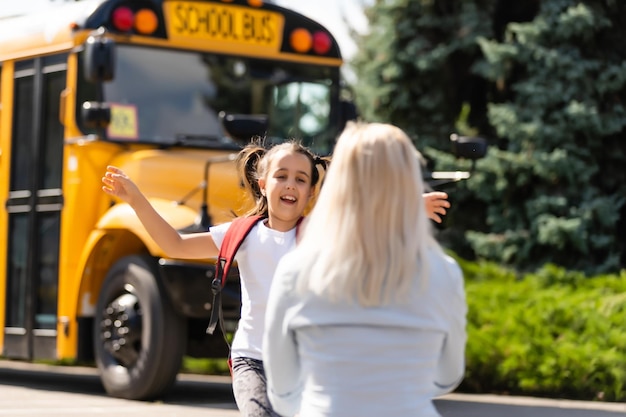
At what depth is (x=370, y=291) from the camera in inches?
109

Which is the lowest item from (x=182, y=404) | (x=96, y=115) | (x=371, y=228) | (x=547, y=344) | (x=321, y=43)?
(x=182, y=404)

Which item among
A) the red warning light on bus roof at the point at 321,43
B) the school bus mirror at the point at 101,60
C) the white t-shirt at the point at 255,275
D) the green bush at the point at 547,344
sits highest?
the red warning light on bus roof at the point at 321,43

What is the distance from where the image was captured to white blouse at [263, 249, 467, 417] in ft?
9.13

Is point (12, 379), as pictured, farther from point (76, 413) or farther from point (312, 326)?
point (312, 326)

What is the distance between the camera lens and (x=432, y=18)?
1642 cm

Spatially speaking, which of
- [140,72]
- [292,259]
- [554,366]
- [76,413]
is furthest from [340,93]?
[292,259]

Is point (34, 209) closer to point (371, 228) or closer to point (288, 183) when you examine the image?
point (288, 183)

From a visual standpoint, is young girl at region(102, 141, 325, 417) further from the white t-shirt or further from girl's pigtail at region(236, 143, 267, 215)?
girl's pigtail at region(236, 143, 267, 215)

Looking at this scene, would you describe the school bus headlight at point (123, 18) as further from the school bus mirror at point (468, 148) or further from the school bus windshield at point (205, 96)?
the school bus mirror at point (468, 148)

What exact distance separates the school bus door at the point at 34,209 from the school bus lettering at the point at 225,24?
0.83 metres

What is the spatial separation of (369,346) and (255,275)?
143 cm

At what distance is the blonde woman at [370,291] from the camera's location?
109 inches

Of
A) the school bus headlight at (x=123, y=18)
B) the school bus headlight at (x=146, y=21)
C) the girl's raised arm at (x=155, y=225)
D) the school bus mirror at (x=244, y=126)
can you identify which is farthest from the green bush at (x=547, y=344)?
the girl's raised arm at (x=155, y=225)

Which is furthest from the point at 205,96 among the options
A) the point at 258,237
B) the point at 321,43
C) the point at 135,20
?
the point at 258,237
